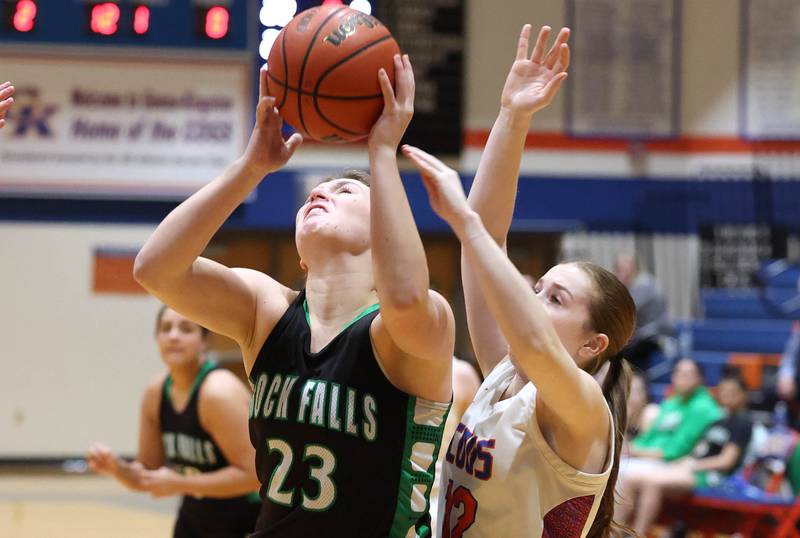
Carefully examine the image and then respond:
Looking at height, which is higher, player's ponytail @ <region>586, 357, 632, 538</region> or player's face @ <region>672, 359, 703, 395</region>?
player's ponytail @ <region>586, 357, 632, 538</region>

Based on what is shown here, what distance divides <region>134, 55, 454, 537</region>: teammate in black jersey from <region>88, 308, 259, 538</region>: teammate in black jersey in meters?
1.69

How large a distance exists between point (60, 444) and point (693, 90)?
838 centimetres

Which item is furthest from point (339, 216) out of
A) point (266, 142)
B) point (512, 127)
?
point (512, 127)

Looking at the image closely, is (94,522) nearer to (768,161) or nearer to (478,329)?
(478,329)

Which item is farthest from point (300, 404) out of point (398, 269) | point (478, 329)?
point (478, 329)

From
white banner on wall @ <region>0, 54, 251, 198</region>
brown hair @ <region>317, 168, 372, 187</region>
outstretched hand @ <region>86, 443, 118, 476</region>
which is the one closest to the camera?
brown hair @ <region>317, 168, 372, 187</region>

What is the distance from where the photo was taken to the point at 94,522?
834cm

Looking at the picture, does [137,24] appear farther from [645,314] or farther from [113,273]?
[645,314]

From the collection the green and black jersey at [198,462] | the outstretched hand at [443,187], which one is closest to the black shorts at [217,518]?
the green and black jersey at [198,462]

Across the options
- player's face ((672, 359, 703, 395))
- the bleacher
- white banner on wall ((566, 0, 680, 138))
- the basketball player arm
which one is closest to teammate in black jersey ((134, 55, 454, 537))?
the basketball player arm

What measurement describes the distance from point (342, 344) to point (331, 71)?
23.0 inches

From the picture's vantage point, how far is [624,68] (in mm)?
12484

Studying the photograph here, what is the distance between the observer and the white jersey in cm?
235

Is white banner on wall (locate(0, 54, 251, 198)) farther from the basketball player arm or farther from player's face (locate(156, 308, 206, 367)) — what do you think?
the basketball player arm
